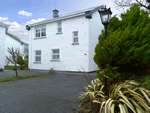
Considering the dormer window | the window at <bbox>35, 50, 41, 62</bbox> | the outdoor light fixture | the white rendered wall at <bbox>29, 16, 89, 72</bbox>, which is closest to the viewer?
the outdoor light fixture

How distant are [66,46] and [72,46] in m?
0.79

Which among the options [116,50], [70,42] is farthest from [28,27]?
[116,50]

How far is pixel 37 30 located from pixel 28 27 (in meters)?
1.46

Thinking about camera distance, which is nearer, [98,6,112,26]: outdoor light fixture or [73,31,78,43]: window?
[98,6,112,26]: outdoor light fixture

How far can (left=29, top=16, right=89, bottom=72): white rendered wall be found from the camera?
40.4 feet

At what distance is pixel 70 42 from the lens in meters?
13.2

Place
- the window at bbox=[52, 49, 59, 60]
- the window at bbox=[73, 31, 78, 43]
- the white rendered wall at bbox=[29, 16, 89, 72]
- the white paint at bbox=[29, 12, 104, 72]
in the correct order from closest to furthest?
1. the white paint at bbox=[29, 12, 104, 72]
2. the white rendered wall at bbox=[29, 16, 89, 72]
3. the window at bbox=[73, 31, 78, 43]
4. the window at bbox=[52, 49, 59, 60]

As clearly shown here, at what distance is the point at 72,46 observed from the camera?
42.7ft

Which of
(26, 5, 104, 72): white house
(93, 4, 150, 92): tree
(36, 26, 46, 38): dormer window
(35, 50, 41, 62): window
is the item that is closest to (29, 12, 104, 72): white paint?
(26, 5, 104, 72): white house

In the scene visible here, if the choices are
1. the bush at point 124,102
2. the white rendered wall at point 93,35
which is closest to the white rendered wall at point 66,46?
the white rendered wall at point 93,35

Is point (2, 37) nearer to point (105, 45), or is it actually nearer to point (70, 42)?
point (70, 42)

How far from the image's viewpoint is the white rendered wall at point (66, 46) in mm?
12328

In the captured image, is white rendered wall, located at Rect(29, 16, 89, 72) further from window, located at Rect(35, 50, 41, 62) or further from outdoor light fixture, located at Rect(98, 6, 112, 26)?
outdoor light fixture, located at Rect(98, 6, 112, 26)

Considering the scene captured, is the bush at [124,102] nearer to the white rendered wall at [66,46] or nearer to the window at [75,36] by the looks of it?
the white rendered wall at [66,46]
